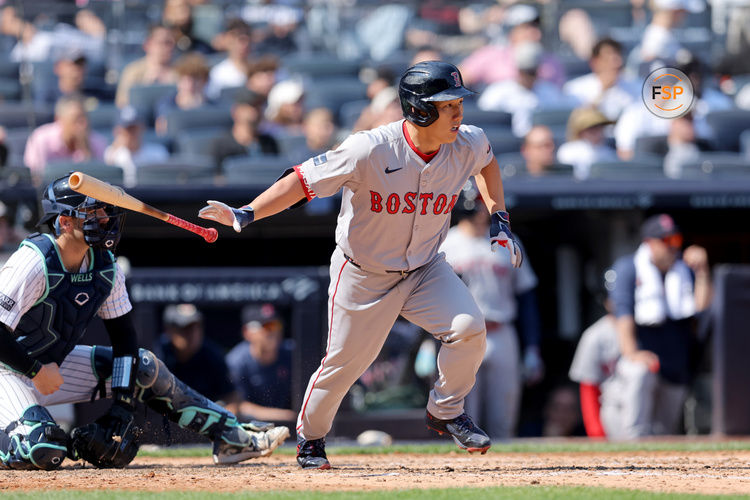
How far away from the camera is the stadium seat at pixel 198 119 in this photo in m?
9.23

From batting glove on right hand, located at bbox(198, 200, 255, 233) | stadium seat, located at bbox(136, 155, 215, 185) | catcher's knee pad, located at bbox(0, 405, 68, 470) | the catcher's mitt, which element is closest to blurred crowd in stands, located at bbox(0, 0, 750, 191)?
stadium seat, located at bbox(136, 155, 215, 185)

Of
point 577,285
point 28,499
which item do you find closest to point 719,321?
point 577,285

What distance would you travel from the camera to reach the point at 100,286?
503 cm

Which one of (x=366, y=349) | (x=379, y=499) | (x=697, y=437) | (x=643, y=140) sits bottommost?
(x=697, y=437)

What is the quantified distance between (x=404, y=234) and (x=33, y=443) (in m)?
1.76

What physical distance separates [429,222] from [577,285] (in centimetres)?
494

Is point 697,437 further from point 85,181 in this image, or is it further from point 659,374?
point 85,181

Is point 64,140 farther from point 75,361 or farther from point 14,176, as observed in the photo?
point 75,361

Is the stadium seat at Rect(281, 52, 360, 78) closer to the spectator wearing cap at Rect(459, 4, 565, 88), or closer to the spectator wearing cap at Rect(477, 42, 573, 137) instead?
the spectator wearing cap at Rect(459, 4, 565, 88)

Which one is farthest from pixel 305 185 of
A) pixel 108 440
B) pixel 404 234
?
pixel 108 440

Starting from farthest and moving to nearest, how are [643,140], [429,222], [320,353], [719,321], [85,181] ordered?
1. [643,140]
2. [719,321]
3. [320,353]
4. [429,222]
5. [85,181]

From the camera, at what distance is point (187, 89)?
31.4 feet

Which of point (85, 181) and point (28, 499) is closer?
point (28, 499)

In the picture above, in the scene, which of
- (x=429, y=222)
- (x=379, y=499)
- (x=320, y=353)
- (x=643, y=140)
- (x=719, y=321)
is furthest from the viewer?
(x=643, y=140)
